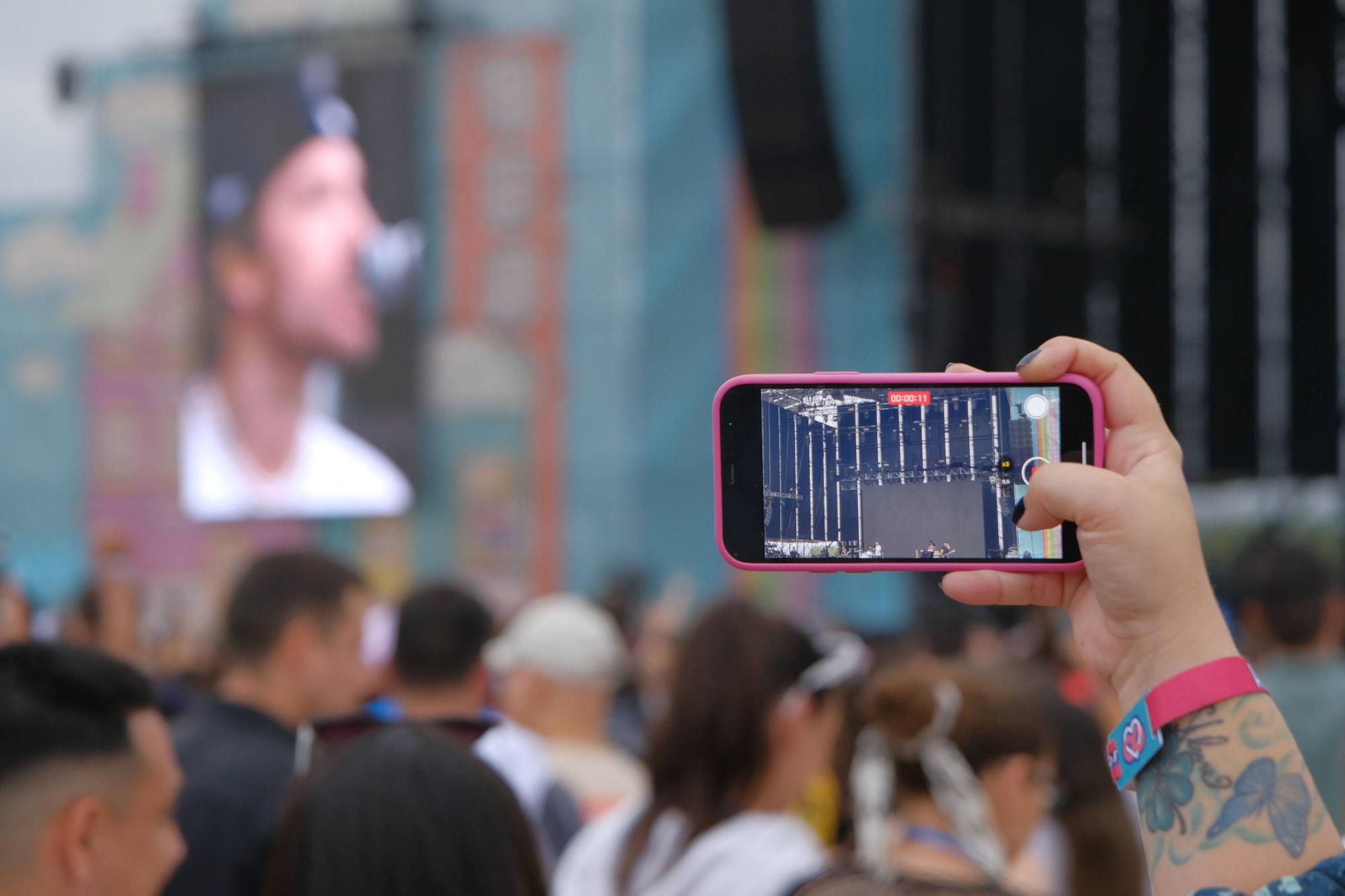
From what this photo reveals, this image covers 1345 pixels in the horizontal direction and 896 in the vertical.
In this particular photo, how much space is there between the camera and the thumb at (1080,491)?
89 cm

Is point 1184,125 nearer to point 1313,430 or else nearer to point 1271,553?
point 1313,430

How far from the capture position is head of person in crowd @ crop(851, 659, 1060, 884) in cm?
201

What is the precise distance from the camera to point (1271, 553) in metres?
3.23

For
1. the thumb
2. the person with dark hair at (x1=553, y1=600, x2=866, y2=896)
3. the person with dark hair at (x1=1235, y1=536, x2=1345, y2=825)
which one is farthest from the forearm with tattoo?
the person with dark hair at (x1=1235, y1=536, x2=1345, y2=825)

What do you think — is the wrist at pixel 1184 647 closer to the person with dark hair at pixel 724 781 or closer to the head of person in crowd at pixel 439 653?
the person with dark hair at pixel 724 781

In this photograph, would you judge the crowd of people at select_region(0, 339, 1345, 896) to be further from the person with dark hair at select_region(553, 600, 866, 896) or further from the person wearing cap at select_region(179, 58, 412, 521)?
the person wearing cap at select_region(179, 58, 412, 521)

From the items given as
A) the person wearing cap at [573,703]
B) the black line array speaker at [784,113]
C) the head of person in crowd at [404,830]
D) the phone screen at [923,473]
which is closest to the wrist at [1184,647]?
the phone screen at [923,473]

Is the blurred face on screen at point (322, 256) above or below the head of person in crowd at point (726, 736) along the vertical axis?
above

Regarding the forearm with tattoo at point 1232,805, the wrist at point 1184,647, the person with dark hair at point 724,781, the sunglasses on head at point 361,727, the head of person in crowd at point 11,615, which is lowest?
the person with dark hair at point 724,781

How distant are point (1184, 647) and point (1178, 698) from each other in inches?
1.4

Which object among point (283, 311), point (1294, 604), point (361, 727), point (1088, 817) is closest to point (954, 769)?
point (1088, 817)

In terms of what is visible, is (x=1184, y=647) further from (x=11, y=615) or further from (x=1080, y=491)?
(x=11, y=615)

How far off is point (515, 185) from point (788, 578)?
4115 mm

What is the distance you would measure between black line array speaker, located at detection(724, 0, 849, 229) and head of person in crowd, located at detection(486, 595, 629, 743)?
6.10 meters
